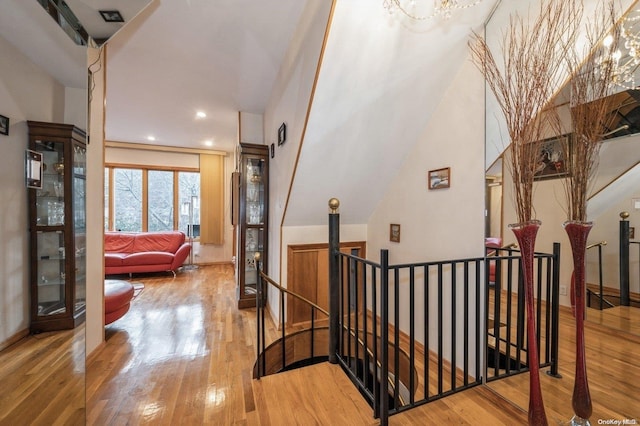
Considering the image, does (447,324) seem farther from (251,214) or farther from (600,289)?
(251,214)

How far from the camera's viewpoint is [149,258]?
5086 mm

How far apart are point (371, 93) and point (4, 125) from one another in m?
2.03

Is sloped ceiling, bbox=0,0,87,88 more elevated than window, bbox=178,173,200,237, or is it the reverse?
sloped ceiling, bbox=0,0,87,88

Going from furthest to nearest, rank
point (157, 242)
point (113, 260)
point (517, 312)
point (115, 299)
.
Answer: point (157, 242) → point (113, 260) → point (115, 299) → point (517, 312)

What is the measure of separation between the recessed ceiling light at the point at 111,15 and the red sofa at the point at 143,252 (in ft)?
14.2

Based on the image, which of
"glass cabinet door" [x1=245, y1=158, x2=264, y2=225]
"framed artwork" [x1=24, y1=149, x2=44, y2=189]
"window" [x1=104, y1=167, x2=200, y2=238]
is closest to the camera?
"framed artwork" [x1=24, y1=149, x2=44, y2=189]

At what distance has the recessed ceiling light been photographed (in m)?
1.78

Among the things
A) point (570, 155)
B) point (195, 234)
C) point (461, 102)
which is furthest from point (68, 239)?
point (195, 234)

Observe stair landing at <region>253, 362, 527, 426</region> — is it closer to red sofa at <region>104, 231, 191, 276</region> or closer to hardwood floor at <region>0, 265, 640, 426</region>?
hardwood floor at <region>0, 265, 640, 426</region>

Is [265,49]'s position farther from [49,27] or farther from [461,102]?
[461,102]

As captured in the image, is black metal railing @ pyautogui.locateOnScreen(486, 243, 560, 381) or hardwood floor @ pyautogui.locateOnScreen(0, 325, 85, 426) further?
black metal railing @ pyautogui.locateOnScreen(486, 243, 560, 381)

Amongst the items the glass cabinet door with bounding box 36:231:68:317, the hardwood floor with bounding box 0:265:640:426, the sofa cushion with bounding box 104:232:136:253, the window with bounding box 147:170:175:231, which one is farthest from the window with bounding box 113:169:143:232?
the glass cabinet door with bounding box 36:231:68:317

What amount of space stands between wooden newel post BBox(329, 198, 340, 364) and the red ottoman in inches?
94.9

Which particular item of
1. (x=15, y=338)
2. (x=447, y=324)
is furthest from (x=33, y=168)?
(x=447, y=324)
